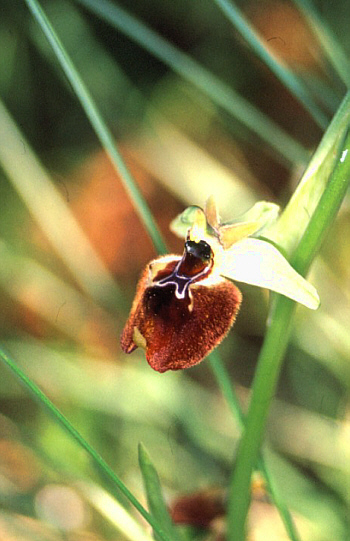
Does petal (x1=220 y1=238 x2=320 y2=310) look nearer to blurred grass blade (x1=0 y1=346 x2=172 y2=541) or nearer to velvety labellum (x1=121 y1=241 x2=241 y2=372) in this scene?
velvety labellum (x1=121 y1=241 x2=241 y2=372)

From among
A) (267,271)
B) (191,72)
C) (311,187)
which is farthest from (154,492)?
(191,72)

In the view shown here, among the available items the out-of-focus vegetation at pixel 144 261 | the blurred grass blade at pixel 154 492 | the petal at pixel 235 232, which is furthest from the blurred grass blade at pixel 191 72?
the blurred grass blade at pixel 154 492

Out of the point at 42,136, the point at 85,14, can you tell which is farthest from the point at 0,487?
the point at 85,14

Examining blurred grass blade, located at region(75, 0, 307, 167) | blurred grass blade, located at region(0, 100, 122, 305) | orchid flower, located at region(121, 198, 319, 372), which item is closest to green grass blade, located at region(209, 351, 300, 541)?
orchid flower, located at region(121, 198, 319, 372)

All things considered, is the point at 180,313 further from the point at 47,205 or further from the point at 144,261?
the point at 144,261

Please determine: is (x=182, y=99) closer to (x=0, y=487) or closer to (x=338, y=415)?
(x=338, y=415)

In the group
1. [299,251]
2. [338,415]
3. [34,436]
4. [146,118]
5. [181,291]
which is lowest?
[34,436]
